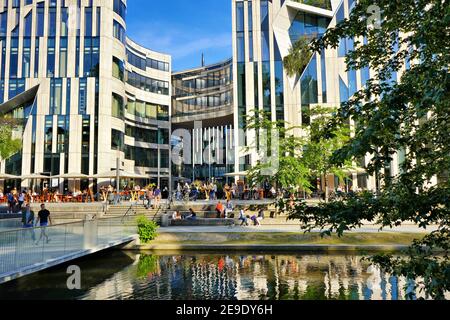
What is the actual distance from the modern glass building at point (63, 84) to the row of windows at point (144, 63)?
426 inches

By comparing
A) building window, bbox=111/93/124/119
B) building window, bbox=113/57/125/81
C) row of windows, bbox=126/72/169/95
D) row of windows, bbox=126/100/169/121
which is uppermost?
row of windows, bbox=126/72/169/95

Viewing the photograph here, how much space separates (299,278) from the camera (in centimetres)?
1291

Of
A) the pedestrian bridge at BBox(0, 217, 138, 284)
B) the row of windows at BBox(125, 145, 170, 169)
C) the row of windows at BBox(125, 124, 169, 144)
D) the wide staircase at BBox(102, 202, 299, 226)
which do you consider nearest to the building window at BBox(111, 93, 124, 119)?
the row of windows at BBox(125, 124, 169, 144)

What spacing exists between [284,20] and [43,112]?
105ft

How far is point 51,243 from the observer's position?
1298 centimetres

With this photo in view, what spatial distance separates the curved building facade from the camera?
6119 centimetres

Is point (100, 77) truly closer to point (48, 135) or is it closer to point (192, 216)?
point (48, 135)

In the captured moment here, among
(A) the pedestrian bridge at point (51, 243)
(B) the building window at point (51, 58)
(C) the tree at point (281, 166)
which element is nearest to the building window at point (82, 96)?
(B) the building window at point (51, 58)

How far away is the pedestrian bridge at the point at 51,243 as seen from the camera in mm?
10758

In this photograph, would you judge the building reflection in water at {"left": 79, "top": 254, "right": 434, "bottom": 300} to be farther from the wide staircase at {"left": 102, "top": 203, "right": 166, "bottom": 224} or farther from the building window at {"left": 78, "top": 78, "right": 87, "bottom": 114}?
the building window at {"left": 78, "top": 78, "right": 87, "bottom": 114}

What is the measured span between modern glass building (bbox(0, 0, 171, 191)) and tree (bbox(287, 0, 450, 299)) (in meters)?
41.8

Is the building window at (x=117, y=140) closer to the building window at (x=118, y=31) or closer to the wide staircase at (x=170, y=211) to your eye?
the building window at (x=118, y=31)
